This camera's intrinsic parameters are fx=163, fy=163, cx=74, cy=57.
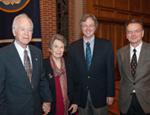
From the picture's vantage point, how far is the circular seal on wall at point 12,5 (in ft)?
14.4

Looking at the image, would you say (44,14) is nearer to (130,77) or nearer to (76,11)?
(76,11)

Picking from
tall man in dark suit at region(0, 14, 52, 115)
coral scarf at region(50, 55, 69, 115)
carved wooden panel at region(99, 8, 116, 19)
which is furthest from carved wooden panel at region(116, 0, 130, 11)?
tall man in dark suit at region(0, 14, 52, 115)

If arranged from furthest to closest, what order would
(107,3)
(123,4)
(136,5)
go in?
1. (136,5)
2. (123,4)
3. (107,3)

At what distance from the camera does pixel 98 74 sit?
2.46 m

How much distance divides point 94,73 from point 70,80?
15.1 inches

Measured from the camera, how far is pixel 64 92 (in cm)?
229

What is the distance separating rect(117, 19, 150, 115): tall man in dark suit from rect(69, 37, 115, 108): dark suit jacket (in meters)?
0.20

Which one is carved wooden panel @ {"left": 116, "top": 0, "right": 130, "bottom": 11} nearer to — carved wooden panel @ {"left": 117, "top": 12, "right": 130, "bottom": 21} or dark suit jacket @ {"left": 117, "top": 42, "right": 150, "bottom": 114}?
carved wooden panel @ {"left": 117, "top": 12, "right": 130, "bottom": 21}

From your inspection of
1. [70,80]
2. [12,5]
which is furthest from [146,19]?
[70,80]

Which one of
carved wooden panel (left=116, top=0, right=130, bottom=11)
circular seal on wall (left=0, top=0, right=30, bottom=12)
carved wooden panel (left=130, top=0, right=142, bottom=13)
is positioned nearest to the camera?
circular seal on wall (left=0, top=0, right=30, bottom=12)

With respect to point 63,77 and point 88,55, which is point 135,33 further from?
point 63,77

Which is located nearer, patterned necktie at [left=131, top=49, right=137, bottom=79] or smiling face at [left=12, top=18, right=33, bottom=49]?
smiling face at [left=12, top=18, right=33, bottom=49]

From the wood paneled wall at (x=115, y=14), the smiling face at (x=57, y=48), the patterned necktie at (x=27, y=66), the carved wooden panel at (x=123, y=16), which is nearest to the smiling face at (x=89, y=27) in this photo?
the smiling face at (x=57, y=48)

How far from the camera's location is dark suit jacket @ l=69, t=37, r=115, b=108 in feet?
8.02
